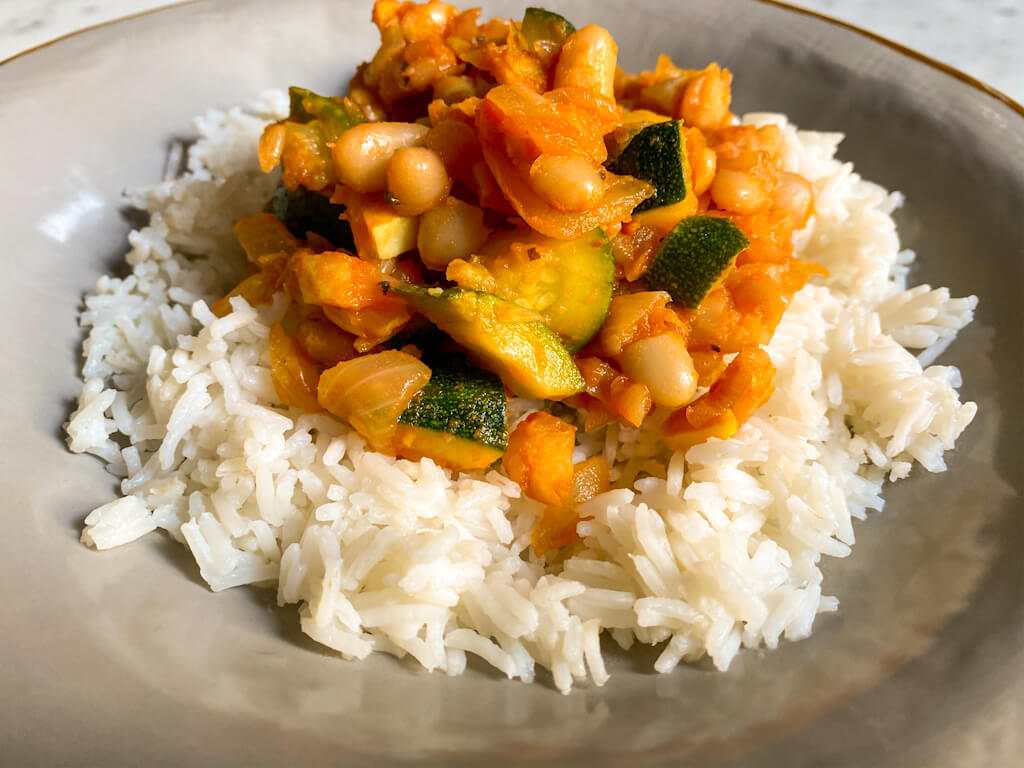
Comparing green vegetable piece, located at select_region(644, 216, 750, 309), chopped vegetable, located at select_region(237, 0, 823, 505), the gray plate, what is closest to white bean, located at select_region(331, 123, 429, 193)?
chopped vegetable, located at select_region(237, 0, 823, 505)

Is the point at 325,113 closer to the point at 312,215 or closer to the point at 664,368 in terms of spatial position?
the point at 312,215

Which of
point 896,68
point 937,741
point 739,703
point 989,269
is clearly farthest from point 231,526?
point 896,68

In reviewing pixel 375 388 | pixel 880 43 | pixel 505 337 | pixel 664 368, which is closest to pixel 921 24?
pixel 880 43

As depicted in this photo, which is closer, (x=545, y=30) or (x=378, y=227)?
(x=378, y=227)

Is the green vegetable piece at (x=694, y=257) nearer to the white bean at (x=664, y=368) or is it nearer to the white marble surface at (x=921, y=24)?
the white bean at (x=664, y=368)

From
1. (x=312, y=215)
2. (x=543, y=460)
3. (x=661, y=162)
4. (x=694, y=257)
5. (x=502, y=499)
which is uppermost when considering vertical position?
(x=661, y=162)

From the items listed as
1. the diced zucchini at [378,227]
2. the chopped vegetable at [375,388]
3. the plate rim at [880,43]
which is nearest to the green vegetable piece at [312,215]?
the diced zucchini at [378,227]
